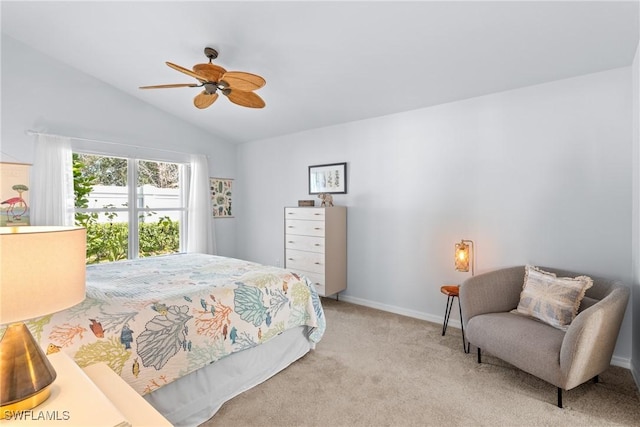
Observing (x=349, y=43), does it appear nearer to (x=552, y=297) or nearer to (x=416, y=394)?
(x=552, y=297)

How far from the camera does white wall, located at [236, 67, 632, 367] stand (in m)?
2.59

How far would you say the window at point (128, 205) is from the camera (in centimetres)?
411

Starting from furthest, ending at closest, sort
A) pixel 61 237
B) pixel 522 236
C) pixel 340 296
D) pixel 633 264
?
1. pixel 340 296
2. pixel 522 236
3. pixel 633 264
4. pixel 61 237

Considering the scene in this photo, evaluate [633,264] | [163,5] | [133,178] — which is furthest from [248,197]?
[633,264]

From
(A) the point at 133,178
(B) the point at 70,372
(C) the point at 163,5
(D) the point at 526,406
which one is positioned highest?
(C) the point at 163,5

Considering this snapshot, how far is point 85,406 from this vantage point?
1009 mm

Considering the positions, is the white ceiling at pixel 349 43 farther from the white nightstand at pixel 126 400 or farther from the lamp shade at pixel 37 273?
the white nightstand at pixel 126 400

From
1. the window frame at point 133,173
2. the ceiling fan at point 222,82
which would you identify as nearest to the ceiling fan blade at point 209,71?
the ceiling fan at point 222,82

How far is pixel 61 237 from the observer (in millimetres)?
917

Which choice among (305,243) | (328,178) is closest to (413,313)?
(305,243)

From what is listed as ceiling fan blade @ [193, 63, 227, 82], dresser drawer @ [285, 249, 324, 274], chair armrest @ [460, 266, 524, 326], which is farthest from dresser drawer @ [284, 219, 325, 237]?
ceiling fan blade @ [193, 63, 227, 82]

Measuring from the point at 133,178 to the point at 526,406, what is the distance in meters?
4.90

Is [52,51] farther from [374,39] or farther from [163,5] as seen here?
[374,39]

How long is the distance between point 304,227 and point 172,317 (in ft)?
7.66
